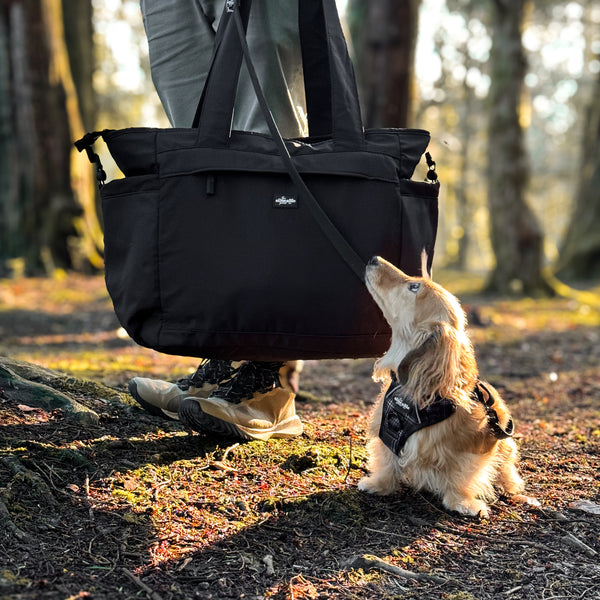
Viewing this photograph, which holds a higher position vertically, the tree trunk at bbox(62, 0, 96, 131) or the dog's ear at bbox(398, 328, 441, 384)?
the tree trunk at bbox(62, 0, 96, 131)

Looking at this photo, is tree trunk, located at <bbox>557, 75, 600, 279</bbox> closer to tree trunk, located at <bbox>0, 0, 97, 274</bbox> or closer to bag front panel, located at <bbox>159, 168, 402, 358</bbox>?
tree trunk, located at <bbox>0, 0, 97, 274</bbox>

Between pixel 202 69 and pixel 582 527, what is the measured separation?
2903mm

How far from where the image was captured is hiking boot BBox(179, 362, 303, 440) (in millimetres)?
3439

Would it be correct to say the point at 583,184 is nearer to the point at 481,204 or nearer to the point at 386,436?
the point at 386,436

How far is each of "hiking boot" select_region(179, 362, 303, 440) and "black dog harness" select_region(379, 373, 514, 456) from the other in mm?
668

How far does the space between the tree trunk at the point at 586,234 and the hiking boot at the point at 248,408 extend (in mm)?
14686

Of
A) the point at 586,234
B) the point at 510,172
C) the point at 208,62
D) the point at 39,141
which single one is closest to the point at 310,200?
the point at 208,62

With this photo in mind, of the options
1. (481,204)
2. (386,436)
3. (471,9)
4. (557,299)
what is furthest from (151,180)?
(481,204)

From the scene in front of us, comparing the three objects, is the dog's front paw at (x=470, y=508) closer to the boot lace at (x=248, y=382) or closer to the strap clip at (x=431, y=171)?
the boot lace at (x=248, y=382)

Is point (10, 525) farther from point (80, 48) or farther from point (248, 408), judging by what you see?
point (80, 48)

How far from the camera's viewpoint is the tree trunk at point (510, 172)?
12.9 metres

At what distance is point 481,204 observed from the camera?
124 ft


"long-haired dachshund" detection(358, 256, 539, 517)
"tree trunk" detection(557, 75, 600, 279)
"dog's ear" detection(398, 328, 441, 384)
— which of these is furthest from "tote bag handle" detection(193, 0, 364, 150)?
"tree trunk" detection(557, 75, 600, 279)

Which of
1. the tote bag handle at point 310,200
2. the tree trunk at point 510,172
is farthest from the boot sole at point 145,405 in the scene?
the tree trunk at point 510,172
